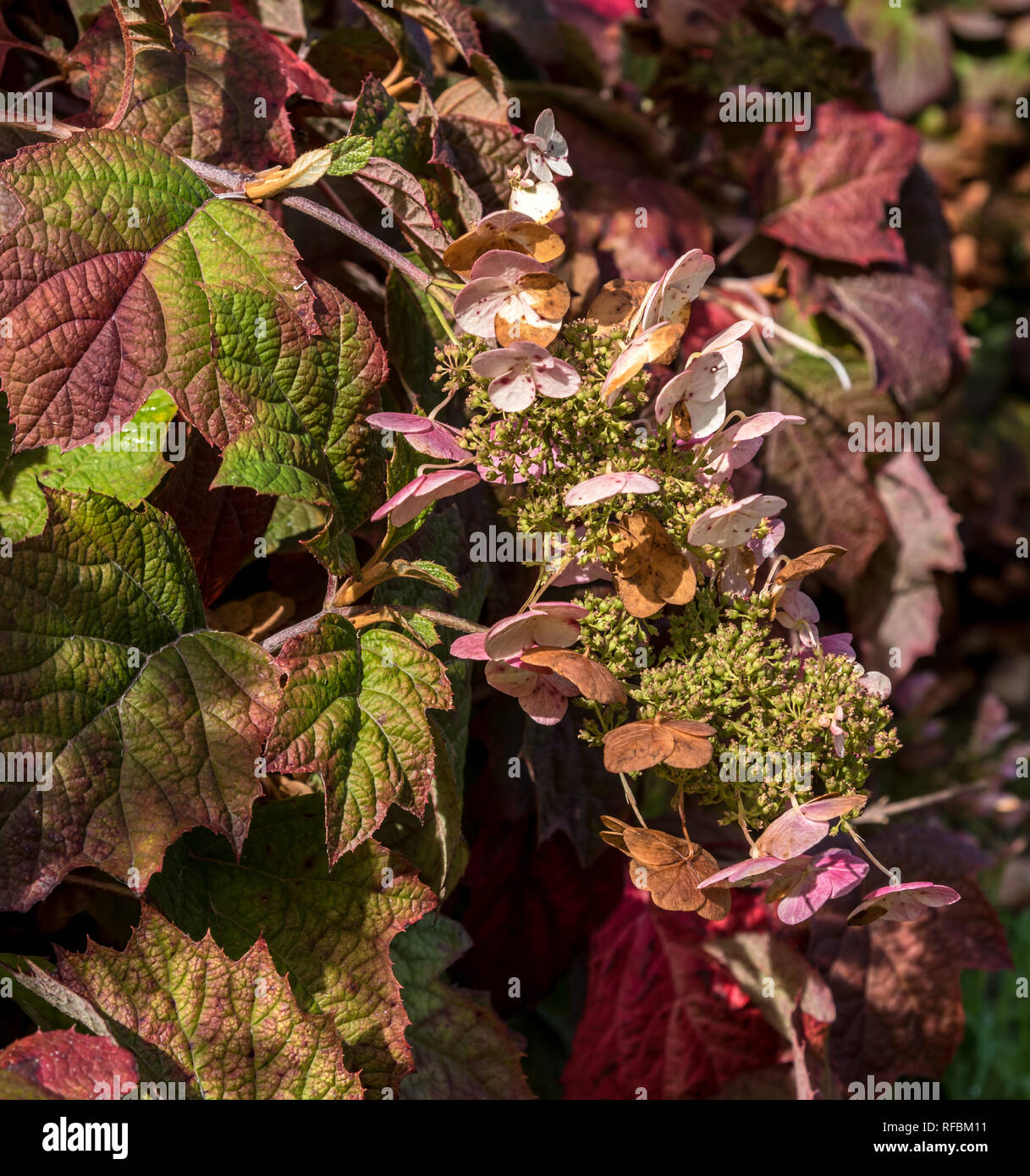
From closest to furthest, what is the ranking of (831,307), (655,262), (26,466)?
(26,466) < (655,262) < (831,307)

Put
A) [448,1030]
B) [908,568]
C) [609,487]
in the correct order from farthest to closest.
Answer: [908,568], [448,1030], [609,487]

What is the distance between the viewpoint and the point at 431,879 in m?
0.85

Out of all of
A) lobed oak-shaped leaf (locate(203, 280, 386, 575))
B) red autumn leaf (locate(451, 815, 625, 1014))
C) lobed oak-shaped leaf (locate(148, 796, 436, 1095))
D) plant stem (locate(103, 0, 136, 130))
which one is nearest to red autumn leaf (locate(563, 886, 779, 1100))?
red autumn leaf (locate(451, 815, 625, 1014))

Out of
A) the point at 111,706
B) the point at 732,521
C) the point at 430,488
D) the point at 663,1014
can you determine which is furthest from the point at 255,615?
the point at 663,1014

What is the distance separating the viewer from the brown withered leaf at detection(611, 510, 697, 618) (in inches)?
23.9

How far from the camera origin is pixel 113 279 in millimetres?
649

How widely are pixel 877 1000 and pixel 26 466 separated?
3.33 feet

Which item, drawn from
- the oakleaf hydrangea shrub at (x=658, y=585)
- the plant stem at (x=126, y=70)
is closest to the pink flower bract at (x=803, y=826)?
the oakleaf hydrangea shrub at (x=658, y=585)

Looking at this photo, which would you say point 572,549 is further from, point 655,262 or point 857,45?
point 857,45

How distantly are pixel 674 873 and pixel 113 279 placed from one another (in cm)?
48

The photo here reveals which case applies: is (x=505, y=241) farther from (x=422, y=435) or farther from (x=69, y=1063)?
(x=69, y=1063)

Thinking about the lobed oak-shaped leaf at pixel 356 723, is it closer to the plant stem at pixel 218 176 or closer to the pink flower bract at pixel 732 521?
the pink flower bract at pixel 732 521

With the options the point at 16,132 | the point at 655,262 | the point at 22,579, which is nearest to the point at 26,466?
the point at 22,579

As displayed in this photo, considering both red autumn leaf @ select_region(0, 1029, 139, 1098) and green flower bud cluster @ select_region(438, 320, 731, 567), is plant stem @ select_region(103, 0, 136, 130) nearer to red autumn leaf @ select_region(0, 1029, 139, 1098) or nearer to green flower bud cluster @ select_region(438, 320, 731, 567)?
green flower bud cluster @ select_region(438, 320, 731, 567)
